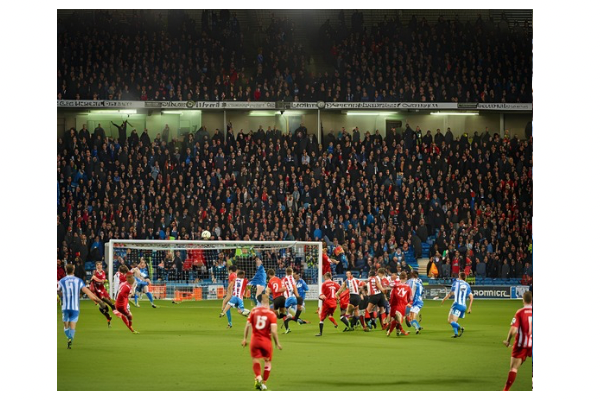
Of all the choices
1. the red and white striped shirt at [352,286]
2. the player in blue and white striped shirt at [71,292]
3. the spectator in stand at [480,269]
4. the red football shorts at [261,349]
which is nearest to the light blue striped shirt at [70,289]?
the player in blue and white striped shirt at [71,292]

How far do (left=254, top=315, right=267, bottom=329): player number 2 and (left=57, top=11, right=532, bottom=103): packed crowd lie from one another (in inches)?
714

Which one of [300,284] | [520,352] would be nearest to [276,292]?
[300,284]

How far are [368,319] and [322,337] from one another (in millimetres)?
1810

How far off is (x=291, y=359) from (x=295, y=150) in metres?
14.8

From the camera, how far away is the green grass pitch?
13094 mm

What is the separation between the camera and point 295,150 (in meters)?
28.8

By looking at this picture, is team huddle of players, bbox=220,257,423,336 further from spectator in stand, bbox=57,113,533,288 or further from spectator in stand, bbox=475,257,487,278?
spectator in stand, bbox=475,257,487,278

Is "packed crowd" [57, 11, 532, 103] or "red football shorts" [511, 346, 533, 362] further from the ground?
"packed crowd" [57, 11, 532, 103]

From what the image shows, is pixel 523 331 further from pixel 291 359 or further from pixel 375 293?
pixel 375 293

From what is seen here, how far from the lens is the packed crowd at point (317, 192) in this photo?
25.6 meters

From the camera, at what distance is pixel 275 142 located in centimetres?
2880

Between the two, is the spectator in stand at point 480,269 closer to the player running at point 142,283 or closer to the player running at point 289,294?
the player running at point 289,294

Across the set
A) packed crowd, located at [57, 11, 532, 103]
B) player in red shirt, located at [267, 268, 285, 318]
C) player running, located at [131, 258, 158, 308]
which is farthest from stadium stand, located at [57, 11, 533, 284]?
player in red shirt, located at [267, 268, 285, 318]

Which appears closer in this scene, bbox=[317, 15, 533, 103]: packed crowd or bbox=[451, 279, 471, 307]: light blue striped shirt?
bbox=[451, 279, 471, 307]: light blue striped shirt
